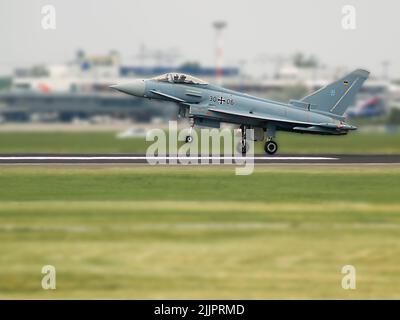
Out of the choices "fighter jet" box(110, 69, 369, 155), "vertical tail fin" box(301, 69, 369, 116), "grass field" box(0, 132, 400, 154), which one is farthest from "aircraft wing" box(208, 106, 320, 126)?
"grass field" box(0, 132, 400, 154)

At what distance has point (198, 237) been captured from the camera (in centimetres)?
2123

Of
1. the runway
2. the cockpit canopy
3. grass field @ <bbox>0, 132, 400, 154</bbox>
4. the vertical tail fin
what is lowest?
the runway

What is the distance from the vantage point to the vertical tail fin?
136 ft

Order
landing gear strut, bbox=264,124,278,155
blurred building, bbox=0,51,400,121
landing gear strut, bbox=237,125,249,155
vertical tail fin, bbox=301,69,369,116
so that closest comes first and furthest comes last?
landing gear strut, bbox=264,124,278,155 < vertical tail fin, bbox=301,69,369,116 < landing gear strut, bbox=237,125,249,155 < blurred building, bbox=0,51,400,121

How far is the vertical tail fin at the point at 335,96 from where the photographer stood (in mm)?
41344

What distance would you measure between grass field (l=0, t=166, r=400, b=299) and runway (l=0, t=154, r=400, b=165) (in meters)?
6.80

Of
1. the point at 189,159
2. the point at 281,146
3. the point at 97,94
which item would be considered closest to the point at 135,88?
the point at 189,159

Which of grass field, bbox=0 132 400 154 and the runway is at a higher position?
grass field, bbox=0 132 400 154

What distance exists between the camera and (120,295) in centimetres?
1730

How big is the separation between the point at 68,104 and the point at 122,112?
1118 centimetres

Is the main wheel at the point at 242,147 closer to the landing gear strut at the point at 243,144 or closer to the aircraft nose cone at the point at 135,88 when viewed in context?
the landing gear strut at the point at 243,144

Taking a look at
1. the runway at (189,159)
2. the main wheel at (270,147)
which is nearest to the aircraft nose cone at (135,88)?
the runway at (189,159)

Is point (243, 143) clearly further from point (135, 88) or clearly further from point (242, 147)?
point (135, 88)

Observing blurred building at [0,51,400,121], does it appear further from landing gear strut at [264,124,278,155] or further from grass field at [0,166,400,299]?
grass field at [0,166,400,299]
